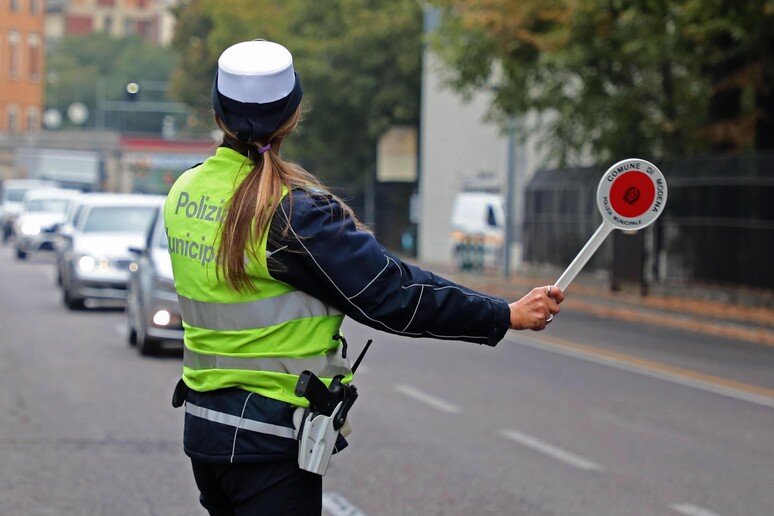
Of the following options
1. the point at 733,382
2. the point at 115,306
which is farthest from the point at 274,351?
the point at 115,306

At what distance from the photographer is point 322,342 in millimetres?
3475

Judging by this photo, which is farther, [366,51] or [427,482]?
[366,51]

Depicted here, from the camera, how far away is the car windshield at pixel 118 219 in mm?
21812

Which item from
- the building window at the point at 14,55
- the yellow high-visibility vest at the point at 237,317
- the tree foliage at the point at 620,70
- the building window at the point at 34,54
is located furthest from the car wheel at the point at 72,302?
the building window at the point at 34,54

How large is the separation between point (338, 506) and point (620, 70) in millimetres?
21823

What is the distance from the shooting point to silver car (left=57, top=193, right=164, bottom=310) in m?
21.0

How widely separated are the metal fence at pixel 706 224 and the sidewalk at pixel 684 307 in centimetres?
28

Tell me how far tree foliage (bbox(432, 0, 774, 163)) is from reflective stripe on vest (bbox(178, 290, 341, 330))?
1965 centimetres

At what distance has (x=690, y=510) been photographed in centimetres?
789

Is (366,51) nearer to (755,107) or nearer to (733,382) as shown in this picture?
(755,107)

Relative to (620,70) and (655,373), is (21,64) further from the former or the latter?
(655,373)

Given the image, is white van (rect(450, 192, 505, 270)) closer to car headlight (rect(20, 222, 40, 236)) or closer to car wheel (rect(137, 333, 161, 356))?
car headlight (rect(20, 222, 40, 236))

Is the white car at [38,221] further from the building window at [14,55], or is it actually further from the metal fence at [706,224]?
the building window at [14,55]

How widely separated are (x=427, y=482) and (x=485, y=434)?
2.00m
